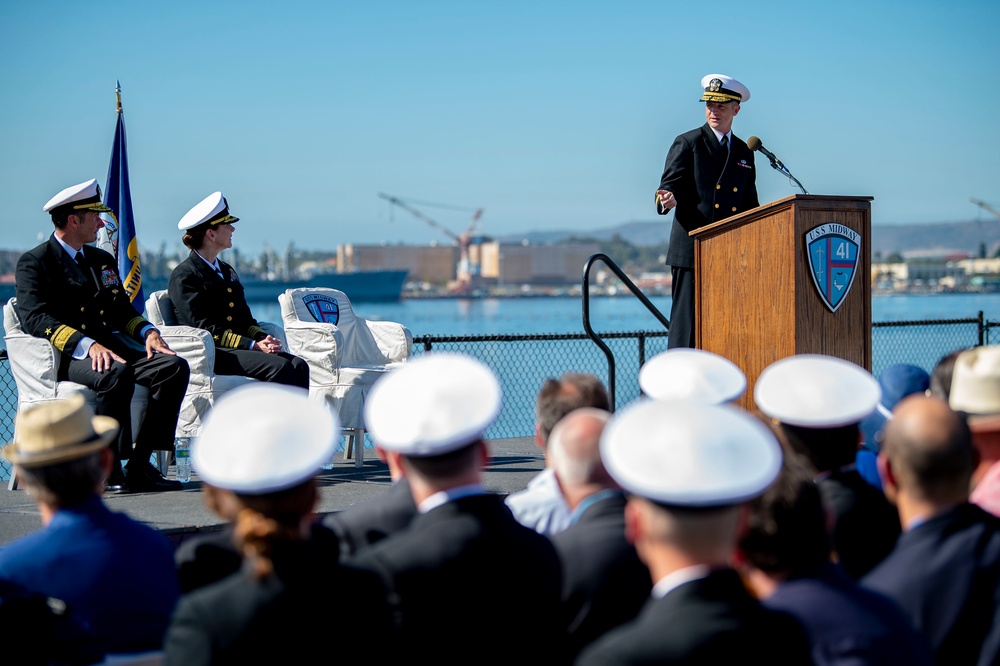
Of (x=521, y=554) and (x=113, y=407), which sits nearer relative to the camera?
(x=521, y=554)

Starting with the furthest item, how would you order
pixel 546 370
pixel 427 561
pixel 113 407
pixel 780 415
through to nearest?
pixel 546 370 → pixel 113 407 → pixel 780 415 → pixel 427 561

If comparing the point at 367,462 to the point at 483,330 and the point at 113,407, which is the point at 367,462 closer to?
the point at 113,407

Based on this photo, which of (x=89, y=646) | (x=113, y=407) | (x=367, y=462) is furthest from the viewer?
(x=367, y=462)

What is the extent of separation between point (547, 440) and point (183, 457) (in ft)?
11.6

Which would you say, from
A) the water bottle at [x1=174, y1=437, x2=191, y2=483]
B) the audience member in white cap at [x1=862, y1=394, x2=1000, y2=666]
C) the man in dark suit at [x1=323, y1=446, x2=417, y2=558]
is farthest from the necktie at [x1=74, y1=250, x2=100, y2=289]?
the audience member in white cap at [x1=862, y1=394, x2=1000, y2=666]

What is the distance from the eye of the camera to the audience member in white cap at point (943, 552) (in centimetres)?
208

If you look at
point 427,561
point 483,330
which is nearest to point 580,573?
point 427,561

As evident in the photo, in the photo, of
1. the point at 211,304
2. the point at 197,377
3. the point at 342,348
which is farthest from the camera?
the point at 342,348

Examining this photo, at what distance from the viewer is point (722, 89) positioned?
584 cm

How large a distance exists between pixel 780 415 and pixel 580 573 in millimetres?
586

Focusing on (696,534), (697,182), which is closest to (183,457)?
(697,182)

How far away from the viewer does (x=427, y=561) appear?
6.67 feet

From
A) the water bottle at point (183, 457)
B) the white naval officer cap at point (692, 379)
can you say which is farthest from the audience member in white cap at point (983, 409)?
the water bottle at point (183, 457)

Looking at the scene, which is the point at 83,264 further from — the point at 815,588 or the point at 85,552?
A: the point at 815,588
